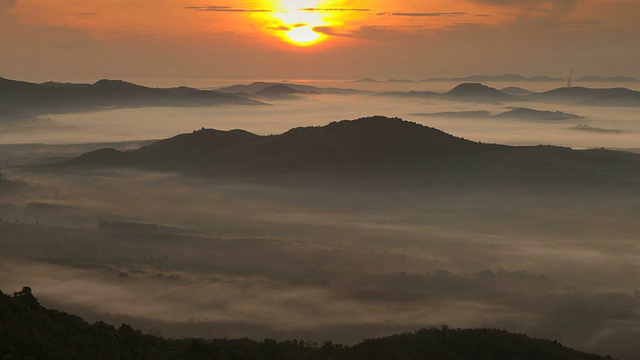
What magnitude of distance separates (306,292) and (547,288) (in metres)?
48.9

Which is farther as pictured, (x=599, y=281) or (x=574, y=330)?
(x=599, y=281)

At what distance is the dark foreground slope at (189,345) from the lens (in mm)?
57688

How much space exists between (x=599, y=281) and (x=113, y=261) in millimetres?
103040

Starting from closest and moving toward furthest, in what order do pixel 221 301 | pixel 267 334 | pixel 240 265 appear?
pixel 267 334, pixel 221 301, pixel 240 265

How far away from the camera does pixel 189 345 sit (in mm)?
68688

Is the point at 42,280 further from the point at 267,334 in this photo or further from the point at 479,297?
the point at 479,297

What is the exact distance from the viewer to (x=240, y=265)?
181 meters

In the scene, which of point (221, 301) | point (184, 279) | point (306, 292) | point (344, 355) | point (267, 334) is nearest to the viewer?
point (344, 355)

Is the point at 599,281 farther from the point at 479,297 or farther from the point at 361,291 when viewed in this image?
the point at 361,291

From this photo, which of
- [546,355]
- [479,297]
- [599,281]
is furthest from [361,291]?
[546,355]

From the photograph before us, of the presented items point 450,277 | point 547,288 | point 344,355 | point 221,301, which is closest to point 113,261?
point 221,301

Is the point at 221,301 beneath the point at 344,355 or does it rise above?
above

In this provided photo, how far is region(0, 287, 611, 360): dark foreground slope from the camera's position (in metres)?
57.7

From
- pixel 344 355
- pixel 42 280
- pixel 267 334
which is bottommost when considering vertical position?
pixel 344 355
